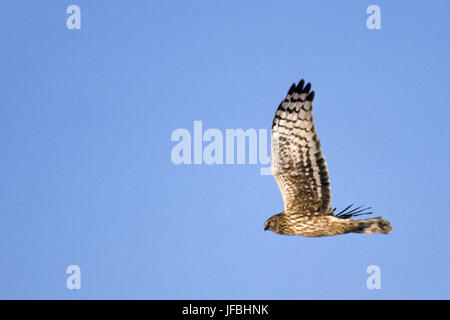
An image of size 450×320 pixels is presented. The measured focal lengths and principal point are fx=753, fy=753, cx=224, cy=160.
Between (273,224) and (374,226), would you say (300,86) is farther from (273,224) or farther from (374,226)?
(374,226)

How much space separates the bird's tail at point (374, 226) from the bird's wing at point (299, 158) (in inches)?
16.7

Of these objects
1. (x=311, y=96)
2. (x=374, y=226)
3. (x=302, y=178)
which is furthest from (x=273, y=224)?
(x=311, y=96)

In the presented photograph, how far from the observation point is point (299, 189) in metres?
9.80

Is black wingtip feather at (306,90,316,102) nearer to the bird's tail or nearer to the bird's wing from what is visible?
the bird's wing

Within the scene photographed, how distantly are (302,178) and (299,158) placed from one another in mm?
263

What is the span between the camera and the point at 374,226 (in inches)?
385

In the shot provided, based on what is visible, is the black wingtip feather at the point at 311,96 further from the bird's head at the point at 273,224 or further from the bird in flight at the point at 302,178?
the bird's head at the point at 273,224

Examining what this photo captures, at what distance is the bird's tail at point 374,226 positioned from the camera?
32.0 feet

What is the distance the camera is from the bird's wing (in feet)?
31.7

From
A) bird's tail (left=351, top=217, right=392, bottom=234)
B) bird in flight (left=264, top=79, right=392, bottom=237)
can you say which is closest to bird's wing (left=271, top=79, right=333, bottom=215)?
bird in flight (left=264, top=79, right=392, bottom=237)
